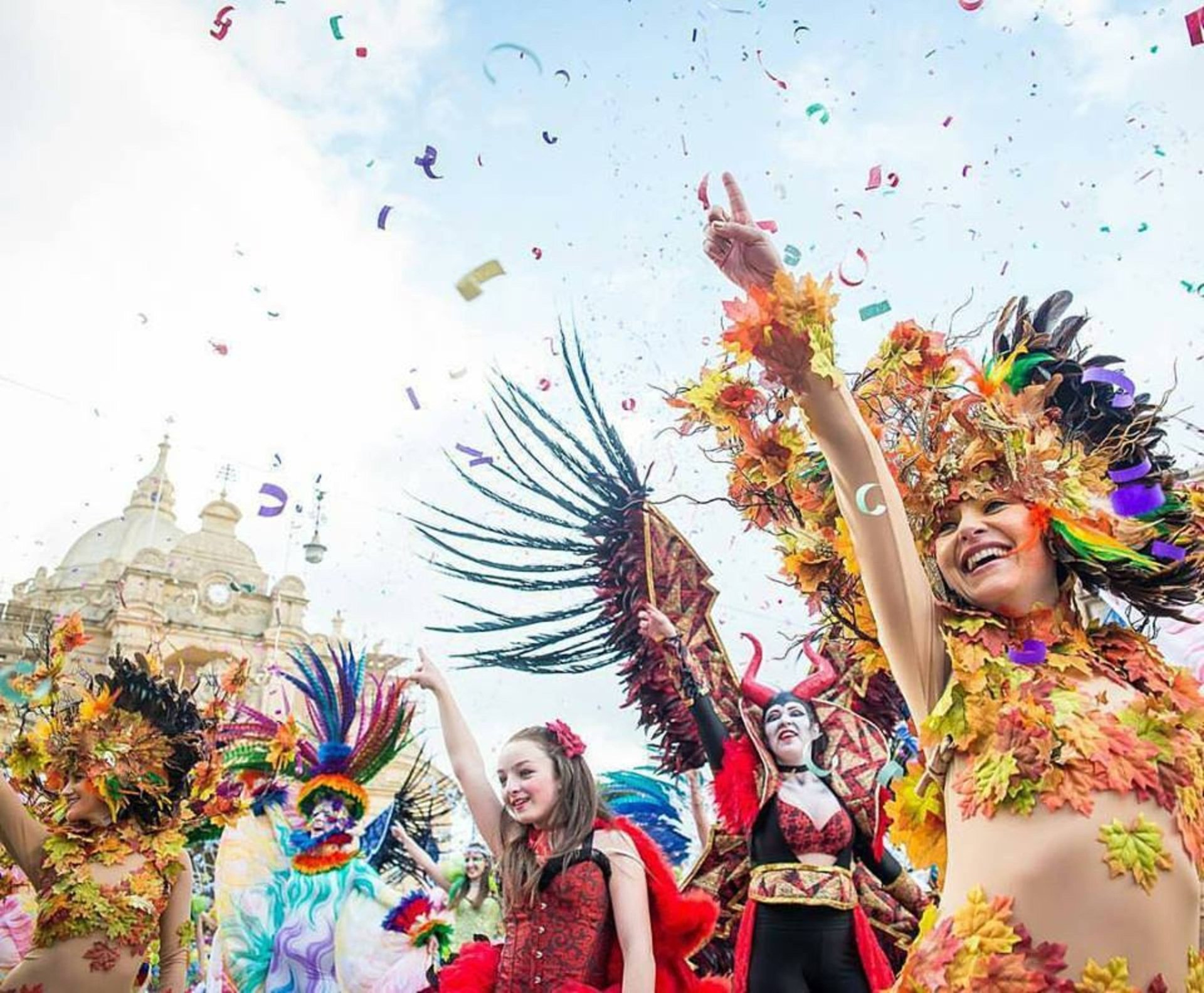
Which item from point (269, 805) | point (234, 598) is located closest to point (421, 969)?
point (269, 805)

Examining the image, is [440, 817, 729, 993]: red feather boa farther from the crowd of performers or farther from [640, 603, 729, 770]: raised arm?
[640, 603, 729, 770]: raised arm

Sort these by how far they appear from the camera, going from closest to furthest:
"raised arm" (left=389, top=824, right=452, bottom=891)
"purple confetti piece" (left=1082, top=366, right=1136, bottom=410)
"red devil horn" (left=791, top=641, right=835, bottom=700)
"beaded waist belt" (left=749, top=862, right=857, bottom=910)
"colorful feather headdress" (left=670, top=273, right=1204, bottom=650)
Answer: "colorful feather headdress" (left=670, top=273, right=1204, bottom=650), "purple confetti piece" (left=1082, top=366, right=1136, bottom=410), "beaded waist belt" (left=749, top=862, right=857, bottom=910), "red devil horn" (left=791, top=641, right=835, bottom=700), "raised arm" (left=389, top=824, right=452, bottom=891)

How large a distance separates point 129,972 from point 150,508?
2768 centimetres

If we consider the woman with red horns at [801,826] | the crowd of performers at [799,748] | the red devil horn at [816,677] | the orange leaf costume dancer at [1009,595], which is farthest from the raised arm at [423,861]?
the orange leaf costume dancer at [1009,595]

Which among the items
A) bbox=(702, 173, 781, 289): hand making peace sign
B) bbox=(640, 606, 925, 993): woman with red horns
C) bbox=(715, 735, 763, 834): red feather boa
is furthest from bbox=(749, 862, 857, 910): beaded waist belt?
bbox=(702, 173, 781, 289): hand making peace sign

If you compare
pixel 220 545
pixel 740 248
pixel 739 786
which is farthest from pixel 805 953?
pixel 220 545

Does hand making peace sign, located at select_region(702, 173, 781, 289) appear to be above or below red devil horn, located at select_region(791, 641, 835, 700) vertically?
above

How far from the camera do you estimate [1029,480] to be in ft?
6.13

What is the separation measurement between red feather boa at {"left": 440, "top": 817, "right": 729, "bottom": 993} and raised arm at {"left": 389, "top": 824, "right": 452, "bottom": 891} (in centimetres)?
348

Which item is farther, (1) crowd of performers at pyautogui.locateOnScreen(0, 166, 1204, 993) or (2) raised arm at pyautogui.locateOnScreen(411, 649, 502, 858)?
(2) raised arm at pyautogui.locateOnScreen(411, 649, 502, 858)

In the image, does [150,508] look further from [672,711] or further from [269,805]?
[672,711]

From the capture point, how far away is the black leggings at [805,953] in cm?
308

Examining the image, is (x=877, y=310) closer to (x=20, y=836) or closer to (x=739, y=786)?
(x=739, y=786)

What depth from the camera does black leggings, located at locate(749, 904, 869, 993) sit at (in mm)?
3080
